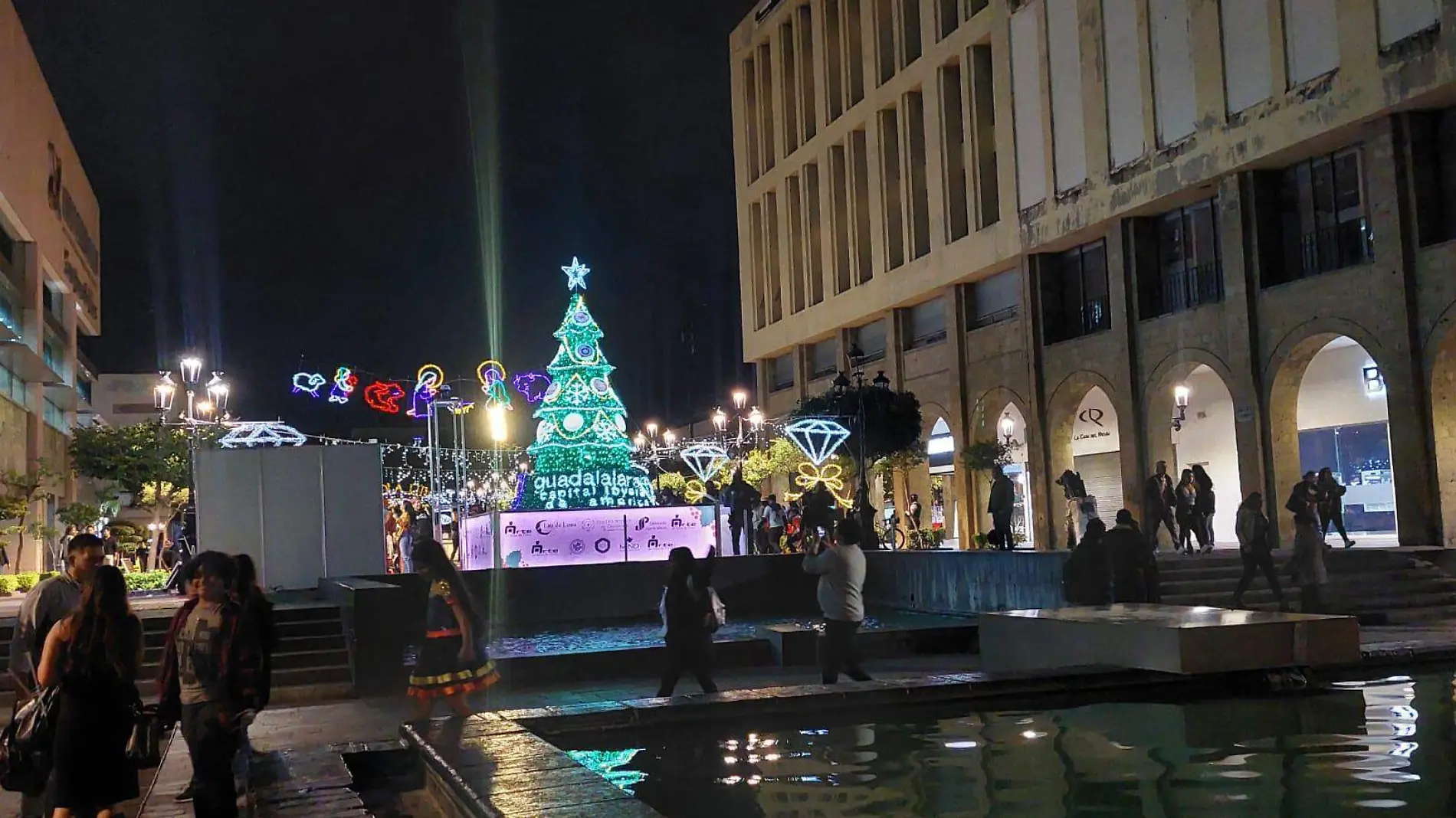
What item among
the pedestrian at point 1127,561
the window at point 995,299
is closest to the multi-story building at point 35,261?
the window at point 995,299

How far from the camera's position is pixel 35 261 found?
37.2m

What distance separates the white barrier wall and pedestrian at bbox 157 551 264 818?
10.6 meters

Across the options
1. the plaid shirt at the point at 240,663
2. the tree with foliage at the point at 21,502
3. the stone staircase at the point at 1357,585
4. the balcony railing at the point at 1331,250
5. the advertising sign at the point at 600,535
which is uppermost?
the balcony railing at the point at 1331,250

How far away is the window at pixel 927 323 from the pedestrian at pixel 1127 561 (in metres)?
23.8

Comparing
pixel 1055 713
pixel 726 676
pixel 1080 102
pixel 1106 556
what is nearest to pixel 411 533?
pixel 726 676

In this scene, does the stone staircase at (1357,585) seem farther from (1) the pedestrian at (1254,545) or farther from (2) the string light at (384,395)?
(2) the string light at (384,395)

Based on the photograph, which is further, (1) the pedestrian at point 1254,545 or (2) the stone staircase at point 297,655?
(1) the pedestrian at point 1254,545

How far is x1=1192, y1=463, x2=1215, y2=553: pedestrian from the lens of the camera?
21953 mm

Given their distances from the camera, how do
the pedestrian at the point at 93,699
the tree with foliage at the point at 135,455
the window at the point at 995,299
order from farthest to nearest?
1. the tree with foliage at the point at 135,455
2. the window at the point at 995,299
3. the pedestrian at the point at 93,699

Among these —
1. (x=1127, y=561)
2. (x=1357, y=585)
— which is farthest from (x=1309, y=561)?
(x=1127, y=561)

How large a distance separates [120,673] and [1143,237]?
26440mm

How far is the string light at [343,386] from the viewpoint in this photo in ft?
86.5

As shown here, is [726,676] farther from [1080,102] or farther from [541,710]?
[1080,102]

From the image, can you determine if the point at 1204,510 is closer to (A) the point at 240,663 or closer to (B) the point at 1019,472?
(B) the point at 1019,472
